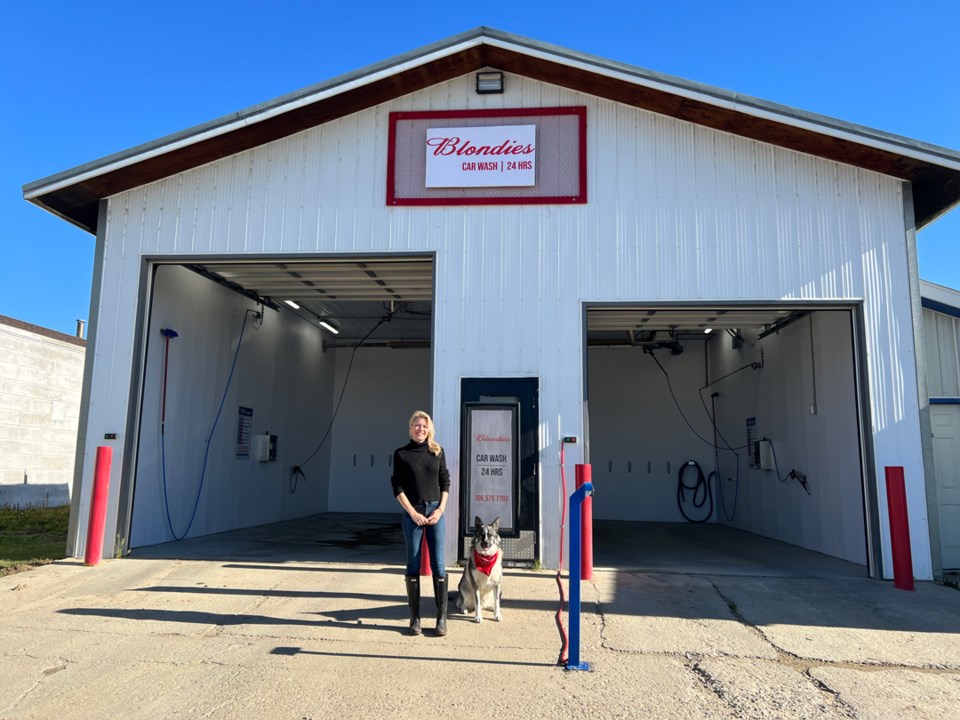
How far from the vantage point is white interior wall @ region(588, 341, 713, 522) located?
1580cm

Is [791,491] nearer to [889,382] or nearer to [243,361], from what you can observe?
[889,382]

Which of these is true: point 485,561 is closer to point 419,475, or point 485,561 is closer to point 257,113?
point 419,475

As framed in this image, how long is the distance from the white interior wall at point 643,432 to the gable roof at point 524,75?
7.71m

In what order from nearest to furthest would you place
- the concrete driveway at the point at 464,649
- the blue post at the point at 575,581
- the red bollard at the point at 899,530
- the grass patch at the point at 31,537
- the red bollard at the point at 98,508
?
the concrete driveway at the point at 464,649 → the blue post at the point at 575,581 → the red bollard at the point at 899,530 → the red bollard at the point at 98,508 → the grass patch at the point at 31,537

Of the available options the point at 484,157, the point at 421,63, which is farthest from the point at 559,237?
the point at 421,63

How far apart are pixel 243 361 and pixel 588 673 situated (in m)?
9.28

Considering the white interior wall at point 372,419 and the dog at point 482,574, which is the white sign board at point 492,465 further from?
the white interior wall at point 372,419

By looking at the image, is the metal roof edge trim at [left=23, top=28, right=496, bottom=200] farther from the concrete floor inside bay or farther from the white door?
the white door

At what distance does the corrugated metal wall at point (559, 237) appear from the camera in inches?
318

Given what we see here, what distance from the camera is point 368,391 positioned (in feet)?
57.3

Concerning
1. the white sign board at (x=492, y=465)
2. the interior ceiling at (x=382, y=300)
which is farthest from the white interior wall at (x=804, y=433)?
the white sign board at (x=492, y=465)

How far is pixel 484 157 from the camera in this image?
28.2 ft

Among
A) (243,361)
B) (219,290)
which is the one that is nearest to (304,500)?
(243,361)

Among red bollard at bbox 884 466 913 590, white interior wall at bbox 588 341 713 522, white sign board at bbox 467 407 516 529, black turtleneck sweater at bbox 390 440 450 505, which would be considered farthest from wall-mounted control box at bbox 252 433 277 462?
red bollard at bbox 884 466 913 590
